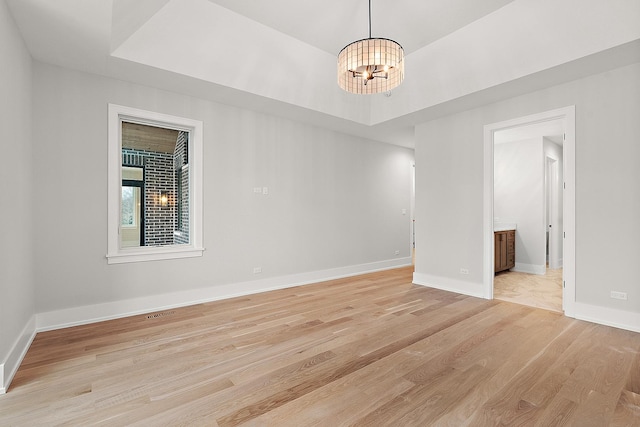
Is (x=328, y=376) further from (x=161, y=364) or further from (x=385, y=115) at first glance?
(x=385, y=115)

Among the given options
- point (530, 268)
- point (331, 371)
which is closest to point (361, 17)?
point (331, 371)

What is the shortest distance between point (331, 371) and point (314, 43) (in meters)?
3.87

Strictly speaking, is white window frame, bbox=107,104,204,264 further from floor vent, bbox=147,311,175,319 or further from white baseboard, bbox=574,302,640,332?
white baseboard, bbox=574,302,640,332

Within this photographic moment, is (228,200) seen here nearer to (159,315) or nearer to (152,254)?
(152,254)

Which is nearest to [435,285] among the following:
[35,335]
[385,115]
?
[385,115]

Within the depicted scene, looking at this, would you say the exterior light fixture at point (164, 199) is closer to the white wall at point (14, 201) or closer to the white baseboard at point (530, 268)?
the white wall at point (14, 201)

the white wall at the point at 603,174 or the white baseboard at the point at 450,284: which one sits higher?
the white wall at the point at 603,174

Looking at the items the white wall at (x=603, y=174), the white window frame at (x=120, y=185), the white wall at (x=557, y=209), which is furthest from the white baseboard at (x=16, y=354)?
the white wall at (x=557, y=209)

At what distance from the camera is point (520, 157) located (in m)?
6.41

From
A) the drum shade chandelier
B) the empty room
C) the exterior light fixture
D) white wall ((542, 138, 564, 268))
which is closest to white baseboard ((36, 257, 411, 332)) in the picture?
the empty room

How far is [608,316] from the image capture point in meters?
3.30

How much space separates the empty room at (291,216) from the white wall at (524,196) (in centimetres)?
96

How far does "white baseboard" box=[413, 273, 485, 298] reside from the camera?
4441mm

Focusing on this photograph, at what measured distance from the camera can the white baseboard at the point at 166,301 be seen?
325 centimetres
